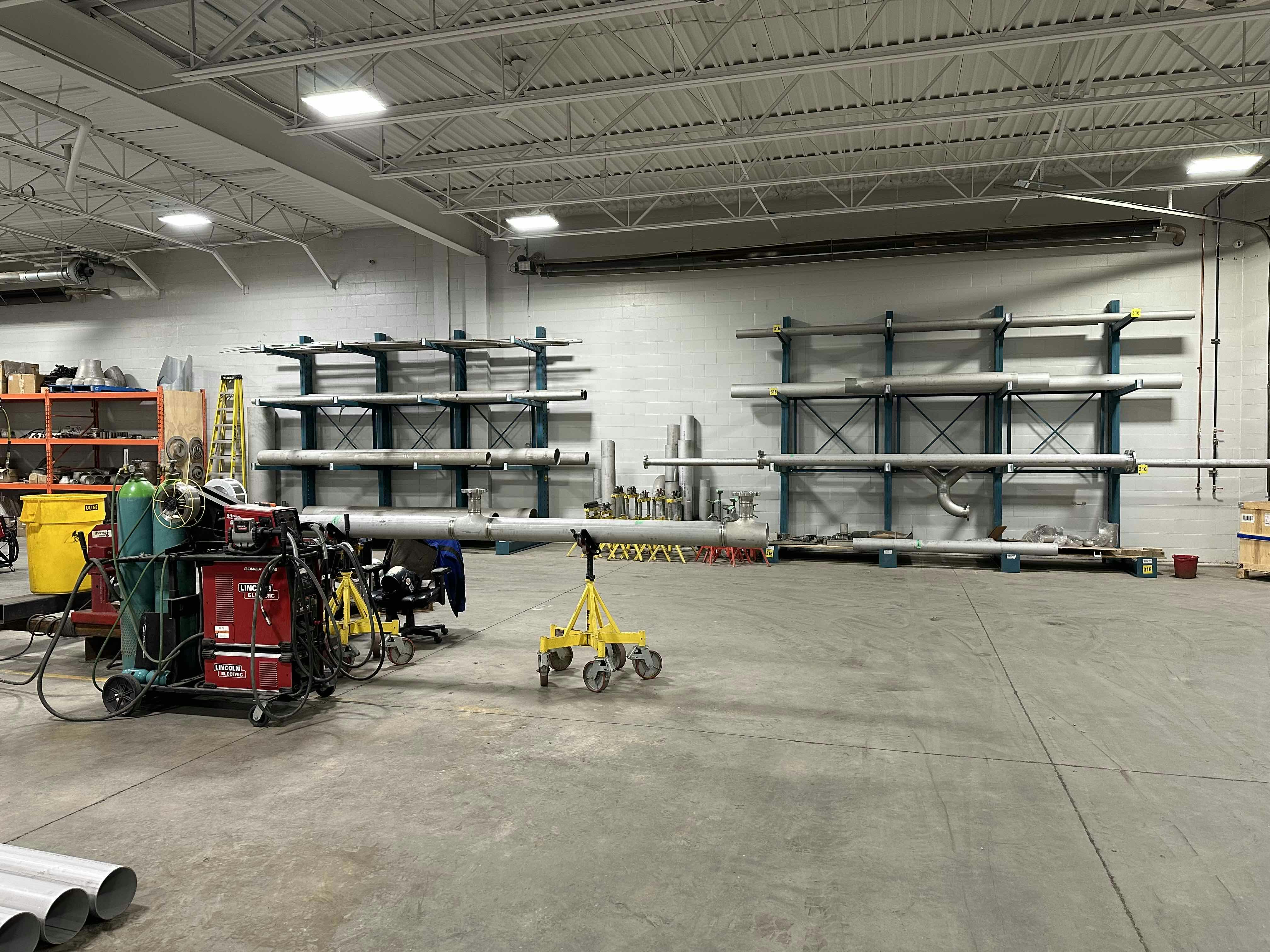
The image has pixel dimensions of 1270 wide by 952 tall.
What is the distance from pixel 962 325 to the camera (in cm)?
1027

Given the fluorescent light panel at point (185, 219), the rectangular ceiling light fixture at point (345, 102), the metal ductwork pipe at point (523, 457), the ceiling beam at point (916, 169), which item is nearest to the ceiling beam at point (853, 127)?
the ceiling beam at point (916, 169)

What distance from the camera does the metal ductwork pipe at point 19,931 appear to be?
2.20 metres

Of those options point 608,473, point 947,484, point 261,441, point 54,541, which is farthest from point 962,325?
point 261,441

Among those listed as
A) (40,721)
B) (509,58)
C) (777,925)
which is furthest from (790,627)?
(509,58)

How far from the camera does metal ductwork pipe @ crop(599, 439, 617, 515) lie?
11.7 metres

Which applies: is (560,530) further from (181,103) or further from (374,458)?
(374,458)

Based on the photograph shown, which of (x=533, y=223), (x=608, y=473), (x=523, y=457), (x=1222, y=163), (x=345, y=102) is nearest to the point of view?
(x=345, y=102)

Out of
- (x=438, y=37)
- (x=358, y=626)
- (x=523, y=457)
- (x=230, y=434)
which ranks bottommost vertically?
(x=358, y=626)

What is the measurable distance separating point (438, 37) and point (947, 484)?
26.5ft

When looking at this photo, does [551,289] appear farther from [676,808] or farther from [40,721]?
[676,808]

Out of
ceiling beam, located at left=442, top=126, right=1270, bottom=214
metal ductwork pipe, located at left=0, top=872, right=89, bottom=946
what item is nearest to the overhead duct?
ceiling beam, located at left=442, top=126, right=1270, bottom=214

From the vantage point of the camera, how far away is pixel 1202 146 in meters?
8.20

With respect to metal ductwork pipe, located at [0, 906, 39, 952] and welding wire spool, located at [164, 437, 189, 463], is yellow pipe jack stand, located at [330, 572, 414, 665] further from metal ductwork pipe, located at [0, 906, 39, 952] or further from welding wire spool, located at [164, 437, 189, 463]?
welding wire spool, located at [164, 437, 189, 463]

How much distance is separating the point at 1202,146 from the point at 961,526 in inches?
210
